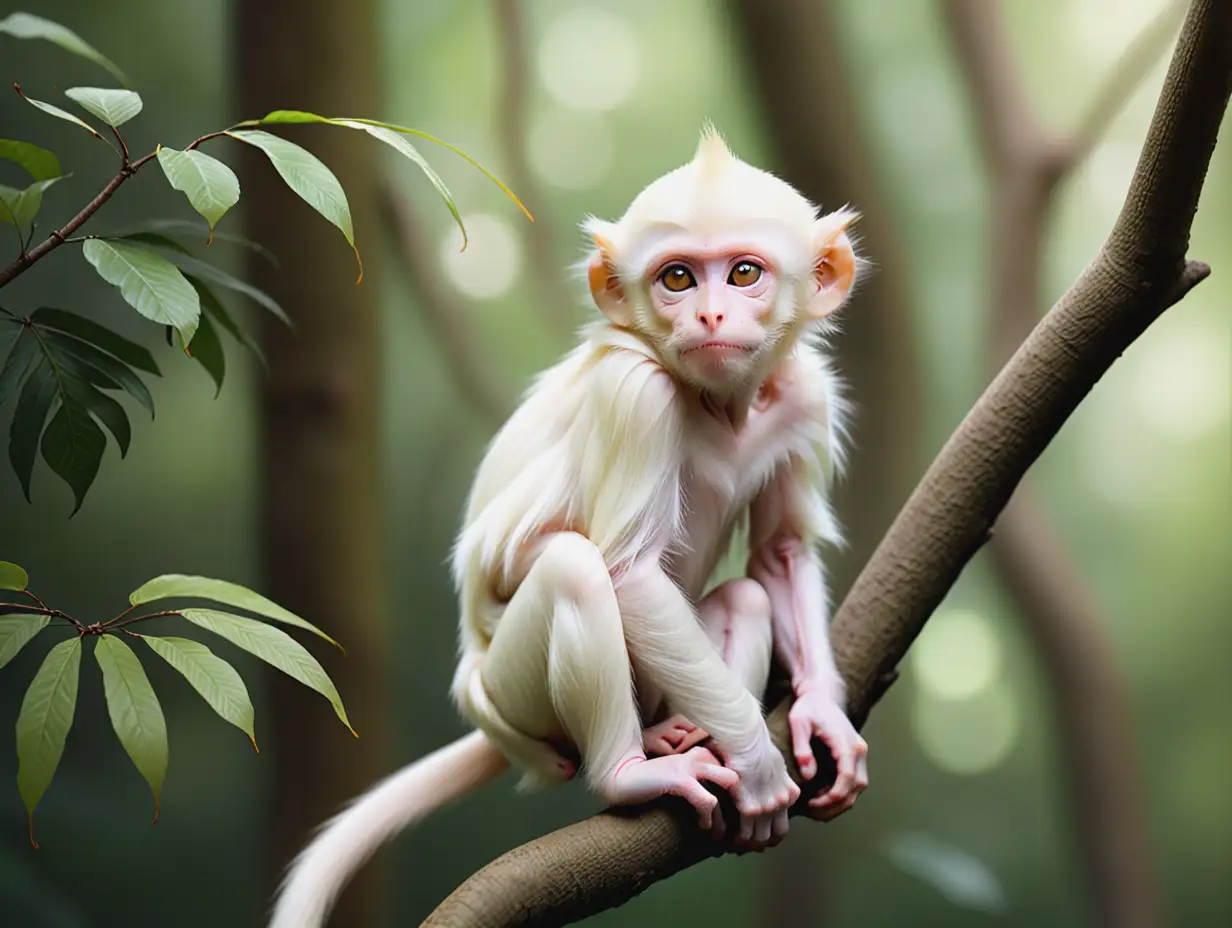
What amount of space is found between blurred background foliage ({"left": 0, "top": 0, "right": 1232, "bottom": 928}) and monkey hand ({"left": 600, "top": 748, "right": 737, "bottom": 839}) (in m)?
1.95

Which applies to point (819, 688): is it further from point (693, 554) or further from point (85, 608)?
point (85, 608)

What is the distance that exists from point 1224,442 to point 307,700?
275 cm

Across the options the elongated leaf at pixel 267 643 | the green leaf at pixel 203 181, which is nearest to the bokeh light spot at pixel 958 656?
the elongated leaf at pixel 267 643

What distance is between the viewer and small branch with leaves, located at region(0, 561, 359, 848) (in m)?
1.14

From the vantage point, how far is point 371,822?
177 centimetres

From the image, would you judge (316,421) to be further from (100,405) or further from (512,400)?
A: (100,405)

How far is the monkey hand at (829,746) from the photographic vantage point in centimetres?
176

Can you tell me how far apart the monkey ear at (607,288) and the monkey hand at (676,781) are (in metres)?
0.63

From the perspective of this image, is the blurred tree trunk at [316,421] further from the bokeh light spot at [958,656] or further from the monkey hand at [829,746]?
the monkey hand at [829,746]

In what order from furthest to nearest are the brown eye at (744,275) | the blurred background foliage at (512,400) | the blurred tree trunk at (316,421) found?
the blurred background foliage at (512,400) → the blurred tree trunk at (316,421) → the brown eye at (744,275)

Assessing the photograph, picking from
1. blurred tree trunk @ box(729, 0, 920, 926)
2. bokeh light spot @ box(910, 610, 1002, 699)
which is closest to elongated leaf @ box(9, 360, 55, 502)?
blurred tree trunk @ box(729, 0, 920, 926)

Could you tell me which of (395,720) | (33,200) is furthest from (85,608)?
(33,200)

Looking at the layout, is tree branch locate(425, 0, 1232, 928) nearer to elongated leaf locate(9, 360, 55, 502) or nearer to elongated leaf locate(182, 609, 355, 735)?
elongated leaf locate(182, 609, 355, 735)

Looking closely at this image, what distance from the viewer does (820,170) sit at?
3.41 meters
